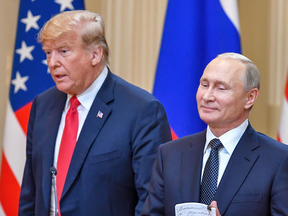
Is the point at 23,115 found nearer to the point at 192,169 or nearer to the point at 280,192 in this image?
the point at 192,169

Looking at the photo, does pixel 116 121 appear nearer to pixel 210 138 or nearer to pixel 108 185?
pixel 108 185

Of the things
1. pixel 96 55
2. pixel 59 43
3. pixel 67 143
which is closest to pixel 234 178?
pixel 67 143

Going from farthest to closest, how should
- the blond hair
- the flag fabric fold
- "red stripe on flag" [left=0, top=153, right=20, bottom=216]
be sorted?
"red stripe on flag" [left=0, top=153, right=20, bottom=216] → the flag fabric fold → the blond hair

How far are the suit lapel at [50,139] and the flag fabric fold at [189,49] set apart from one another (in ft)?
2.83

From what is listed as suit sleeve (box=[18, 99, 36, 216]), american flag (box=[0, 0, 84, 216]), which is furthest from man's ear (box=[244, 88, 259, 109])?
american flag (box=[0, 0, 84, 216])

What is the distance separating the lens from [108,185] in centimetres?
231

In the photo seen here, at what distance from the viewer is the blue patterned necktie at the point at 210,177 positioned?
1898 millimetres

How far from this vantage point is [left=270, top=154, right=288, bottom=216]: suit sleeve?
174 cm

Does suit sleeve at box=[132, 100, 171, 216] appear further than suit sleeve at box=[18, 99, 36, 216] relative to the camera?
No

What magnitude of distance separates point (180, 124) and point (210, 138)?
1.11 metres

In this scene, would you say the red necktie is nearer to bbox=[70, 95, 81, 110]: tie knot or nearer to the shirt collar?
bbox=[70, 95, 81, 110]: tie knot

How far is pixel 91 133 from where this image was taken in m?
2.37

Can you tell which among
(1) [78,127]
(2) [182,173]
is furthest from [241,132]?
(1) [78,127]

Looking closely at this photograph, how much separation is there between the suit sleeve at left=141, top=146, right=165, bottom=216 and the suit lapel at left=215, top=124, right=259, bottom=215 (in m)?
0.29
